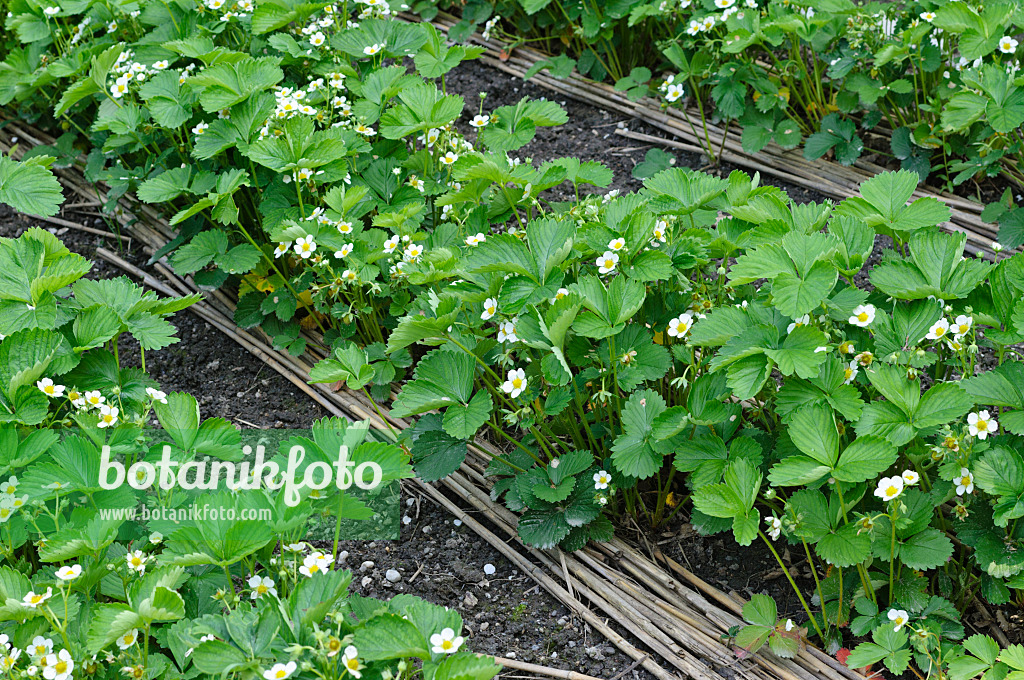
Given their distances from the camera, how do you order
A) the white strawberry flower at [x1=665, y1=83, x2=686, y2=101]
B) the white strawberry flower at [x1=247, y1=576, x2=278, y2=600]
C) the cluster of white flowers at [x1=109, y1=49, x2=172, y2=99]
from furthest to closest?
the white strawberry flower at [x1=665, y1=83, x2=686, y2=101], the cluster of white flowers at [x1=109, y1=49, x2=172, y2=99], the white strawberry flower at [x1=247, y1=576, x2=278, y2=600]

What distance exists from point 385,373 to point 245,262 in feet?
1.63

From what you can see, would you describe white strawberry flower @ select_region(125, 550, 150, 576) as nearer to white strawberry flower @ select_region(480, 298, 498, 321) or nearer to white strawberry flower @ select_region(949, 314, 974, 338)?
white strawberry flower @ select_region(480, 298, 498, 321)

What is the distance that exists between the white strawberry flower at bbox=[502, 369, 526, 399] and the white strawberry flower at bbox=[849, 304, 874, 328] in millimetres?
640

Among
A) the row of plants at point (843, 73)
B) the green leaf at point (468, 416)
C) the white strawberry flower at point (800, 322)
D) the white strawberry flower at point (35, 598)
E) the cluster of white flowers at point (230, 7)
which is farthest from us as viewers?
the cluster of white flowers at point (230, 7)

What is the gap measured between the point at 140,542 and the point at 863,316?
1414mm

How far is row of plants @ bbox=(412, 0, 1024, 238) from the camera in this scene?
2.49 metres

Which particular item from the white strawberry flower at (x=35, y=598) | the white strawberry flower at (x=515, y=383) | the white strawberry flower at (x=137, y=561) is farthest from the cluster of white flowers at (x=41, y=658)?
the white strawberry flower at (x=515, y=383)

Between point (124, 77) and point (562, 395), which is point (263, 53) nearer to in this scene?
point (124, 77)

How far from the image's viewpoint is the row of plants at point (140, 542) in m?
1.37

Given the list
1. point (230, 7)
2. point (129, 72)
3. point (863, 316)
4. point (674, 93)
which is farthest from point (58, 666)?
point (674, 93)

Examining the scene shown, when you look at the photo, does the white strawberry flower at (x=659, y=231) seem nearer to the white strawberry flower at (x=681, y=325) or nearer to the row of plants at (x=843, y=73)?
the white strawberry flower at (x=681, y=325)

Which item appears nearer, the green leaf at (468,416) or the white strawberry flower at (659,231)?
the green leaf at (468,416)

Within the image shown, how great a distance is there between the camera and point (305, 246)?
7.29ft

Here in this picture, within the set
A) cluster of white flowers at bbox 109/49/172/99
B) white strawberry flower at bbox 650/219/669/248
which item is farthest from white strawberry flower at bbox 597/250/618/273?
cluster of white flowers at bbox 109/49/172/99
